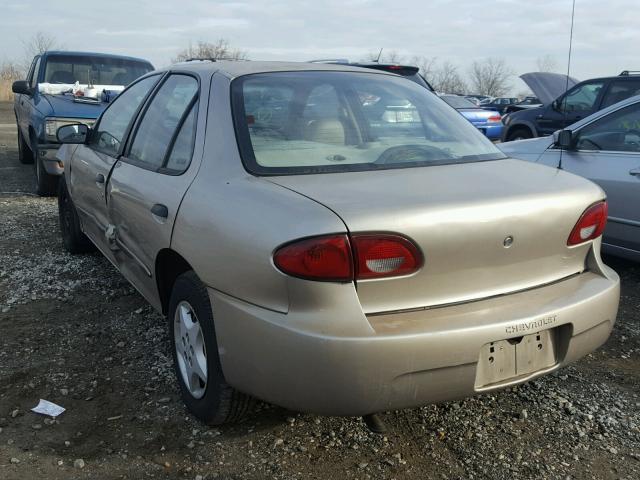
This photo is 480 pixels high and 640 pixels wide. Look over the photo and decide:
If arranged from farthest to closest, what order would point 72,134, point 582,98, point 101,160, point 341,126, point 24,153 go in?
point 24,153
point 582,98
point 72,134
point 101,160
point 341,126

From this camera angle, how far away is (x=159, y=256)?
2.98 m

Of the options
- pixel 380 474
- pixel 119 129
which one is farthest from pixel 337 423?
→ pixel 119 129

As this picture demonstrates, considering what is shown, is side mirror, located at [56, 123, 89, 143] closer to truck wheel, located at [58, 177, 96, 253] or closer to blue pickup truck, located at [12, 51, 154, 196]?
truck wheel, located at [58, 177, 96, 253]

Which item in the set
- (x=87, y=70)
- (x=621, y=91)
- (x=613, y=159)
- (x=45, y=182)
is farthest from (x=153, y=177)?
(x=621, y=91)

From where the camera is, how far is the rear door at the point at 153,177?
2.84 m

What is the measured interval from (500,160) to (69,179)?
3318 millimetres

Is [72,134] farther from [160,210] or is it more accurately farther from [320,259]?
[320,259]

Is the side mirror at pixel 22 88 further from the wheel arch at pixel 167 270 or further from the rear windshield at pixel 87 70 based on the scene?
the wheel arch at pixel 167 270

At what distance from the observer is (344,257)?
2.10m

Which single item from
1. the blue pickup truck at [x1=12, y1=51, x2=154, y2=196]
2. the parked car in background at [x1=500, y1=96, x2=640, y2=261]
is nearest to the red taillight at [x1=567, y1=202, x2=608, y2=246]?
the parked car in background at [x1=500, y1=96, x2=640, y2=261]

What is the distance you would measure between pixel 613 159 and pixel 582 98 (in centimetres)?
597

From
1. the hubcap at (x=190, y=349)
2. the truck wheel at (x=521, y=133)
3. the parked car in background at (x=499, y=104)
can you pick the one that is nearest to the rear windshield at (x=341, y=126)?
the hubcap at (x=190, y=349)

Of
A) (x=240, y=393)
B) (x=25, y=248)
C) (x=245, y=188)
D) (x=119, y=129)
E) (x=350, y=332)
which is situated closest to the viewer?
(x=350, y=332)

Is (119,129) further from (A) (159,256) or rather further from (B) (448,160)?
(B) (448,160)
